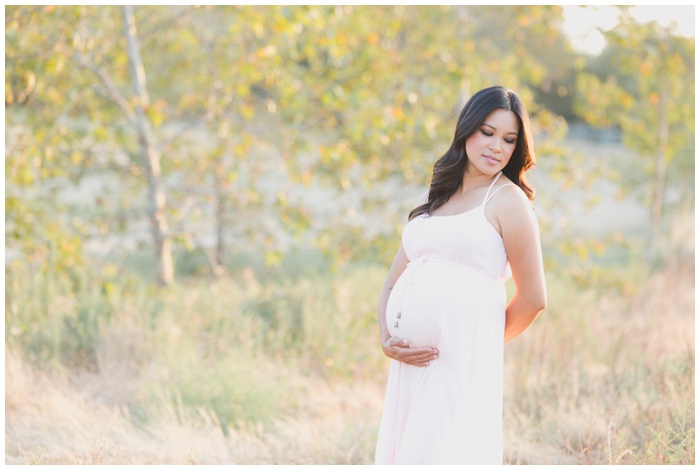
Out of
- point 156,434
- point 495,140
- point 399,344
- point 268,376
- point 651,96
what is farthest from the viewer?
point 651,96

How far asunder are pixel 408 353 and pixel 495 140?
863 mm

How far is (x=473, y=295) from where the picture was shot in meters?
2.83

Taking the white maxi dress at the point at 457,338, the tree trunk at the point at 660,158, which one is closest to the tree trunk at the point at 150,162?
the white maxi dress at the point at 457,338

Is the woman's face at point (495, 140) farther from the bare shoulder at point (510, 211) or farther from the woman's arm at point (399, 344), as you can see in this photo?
the woman's arm at point (399, 344)

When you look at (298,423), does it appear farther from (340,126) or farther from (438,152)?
(438,152)

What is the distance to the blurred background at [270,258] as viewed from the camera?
452 cm

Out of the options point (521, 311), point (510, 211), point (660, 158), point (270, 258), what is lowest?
point (270, 258)

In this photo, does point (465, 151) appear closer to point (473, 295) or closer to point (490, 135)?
point (490, 135)

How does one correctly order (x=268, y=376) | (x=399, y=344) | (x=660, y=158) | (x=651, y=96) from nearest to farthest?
(x=399, y=344) < (x=268, y=376) < (x=651, y=96) < (x=660, y=158)

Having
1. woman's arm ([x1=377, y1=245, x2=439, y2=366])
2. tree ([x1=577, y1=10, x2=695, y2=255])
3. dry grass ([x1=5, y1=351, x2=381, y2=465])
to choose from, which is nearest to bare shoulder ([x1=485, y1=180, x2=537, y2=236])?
woman's arm ([x1=377, y1=245, x2=439, y2=366])

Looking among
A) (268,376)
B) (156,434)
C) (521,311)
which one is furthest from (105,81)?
(521,311)

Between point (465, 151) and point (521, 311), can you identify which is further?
point (465, 151)

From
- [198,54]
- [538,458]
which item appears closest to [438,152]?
[198,54]

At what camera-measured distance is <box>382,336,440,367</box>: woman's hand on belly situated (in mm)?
2863
